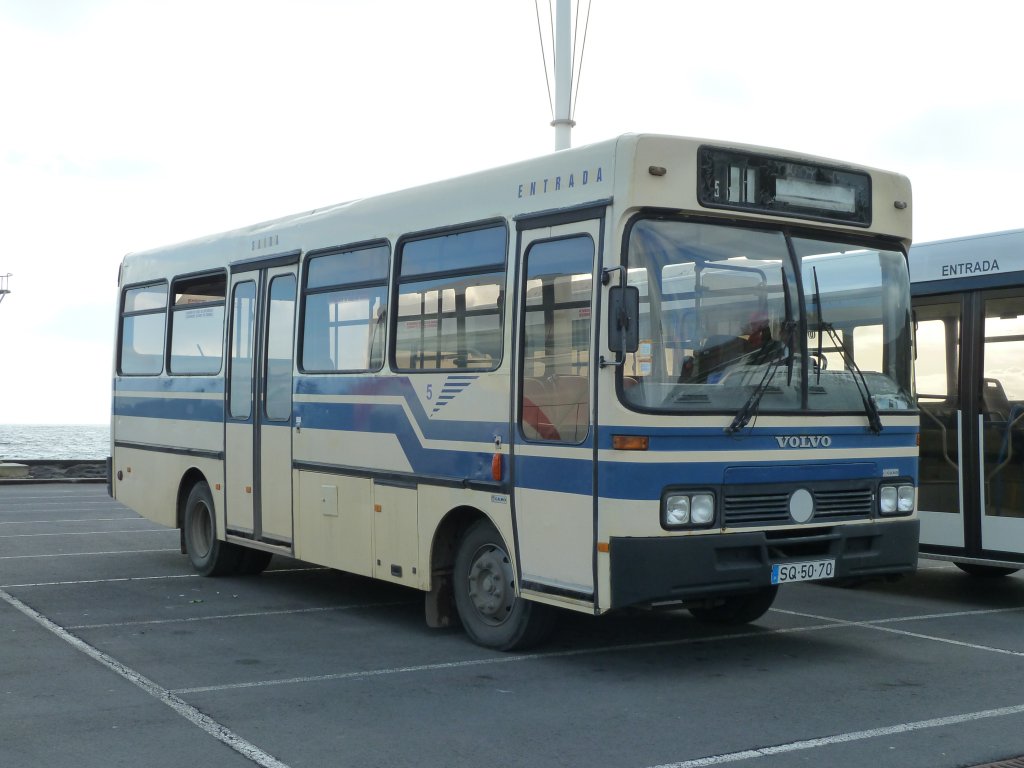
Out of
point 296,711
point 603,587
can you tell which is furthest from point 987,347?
point 296,711

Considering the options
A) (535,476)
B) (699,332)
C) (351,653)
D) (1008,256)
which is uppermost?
(1008,256)

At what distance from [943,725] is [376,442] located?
4582 mm

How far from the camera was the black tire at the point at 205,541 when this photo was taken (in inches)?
479

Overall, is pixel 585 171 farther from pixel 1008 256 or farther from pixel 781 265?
pixel 1008 256

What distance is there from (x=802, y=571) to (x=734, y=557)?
0.54 metres

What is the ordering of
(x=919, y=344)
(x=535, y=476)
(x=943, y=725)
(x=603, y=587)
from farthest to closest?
(x=919, y=344)
(x=535, y=476)
(x=603, y=587)
(x=943, y=725)

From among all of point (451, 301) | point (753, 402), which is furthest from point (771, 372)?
point (451, 301)

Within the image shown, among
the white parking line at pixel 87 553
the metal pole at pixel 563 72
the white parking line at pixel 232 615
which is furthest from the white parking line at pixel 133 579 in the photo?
the metal pole at pixel 563 72

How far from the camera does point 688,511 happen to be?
7484 millimetres

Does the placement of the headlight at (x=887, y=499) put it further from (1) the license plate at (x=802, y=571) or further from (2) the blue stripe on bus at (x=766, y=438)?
(1) the license plate at (x=802, y=571)

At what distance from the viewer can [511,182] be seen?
8.43m

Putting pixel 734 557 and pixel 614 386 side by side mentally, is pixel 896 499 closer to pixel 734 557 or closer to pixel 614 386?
pixel 734 557

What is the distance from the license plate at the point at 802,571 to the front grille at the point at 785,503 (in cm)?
26

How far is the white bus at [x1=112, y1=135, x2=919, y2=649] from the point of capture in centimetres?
746
